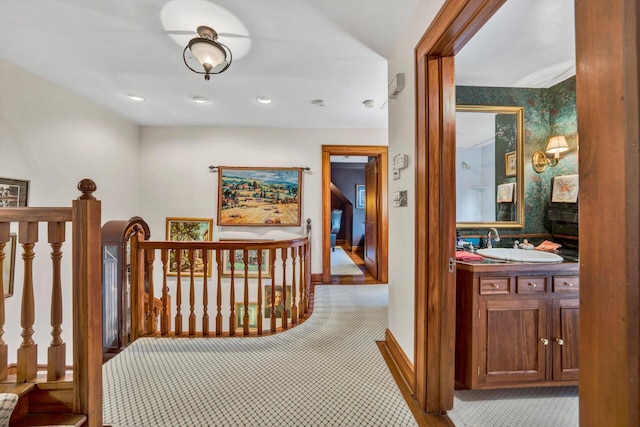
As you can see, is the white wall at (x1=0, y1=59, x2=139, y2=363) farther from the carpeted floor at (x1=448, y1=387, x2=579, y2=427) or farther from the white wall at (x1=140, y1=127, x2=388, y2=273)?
the carpeted floor at (x1=448, y1=387, x2=579, y2=427)

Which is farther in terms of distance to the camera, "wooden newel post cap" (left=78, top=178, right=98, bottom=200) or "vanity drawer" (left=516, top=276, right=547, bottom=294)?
"vanity drawer" (left=516, top=276, right=547, bottom=294)

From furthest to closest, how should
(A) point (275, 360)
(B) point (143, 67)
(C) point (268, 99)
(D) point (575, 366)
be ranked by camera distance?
(C) point (268, 99) < (B) point (143, 67) < (A) point (275, 360) < (D) point (575, 366)

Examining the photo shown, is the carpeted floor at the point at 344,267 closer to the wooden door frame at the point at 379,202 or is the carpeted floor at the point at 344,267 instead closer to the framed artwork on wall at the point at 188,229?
the wooden door frame at the point at 379,202

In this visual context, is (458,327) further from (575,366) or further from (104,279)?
(104,279)

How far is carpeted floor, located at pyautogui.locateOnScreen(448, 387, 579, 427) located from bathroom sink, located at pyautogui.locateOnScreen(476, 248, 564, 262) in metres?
0.86

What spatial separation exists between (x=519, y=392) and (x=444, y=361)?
77 cm

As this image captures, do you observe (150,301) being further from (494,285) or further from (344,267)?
(344,267)

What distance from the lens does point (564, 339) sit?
159cm

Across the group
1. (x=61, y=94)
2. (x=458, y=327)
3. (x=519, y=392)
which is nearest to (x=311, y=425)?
(x=458, y=327)

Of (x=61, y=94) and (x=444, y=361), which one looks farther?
(x=61, y=94)

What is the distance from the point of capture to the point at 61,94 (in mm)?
2715

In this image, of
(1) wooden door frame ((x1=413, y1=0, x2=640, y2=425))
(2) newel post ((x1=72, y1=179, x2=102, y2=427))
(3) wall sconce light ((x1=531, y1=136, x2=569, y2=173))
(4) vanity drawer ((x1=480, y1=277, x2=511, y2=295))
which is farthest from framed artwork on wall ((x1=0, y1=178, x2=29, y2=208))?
(3) wall sconce light ((x1=531, y1=136, x2=569, y2=173))

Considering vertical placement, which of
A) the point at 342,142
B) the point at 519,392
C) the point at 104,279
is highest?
the point at 342,142

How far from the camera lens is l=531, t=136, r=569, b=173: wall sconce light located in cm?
210
